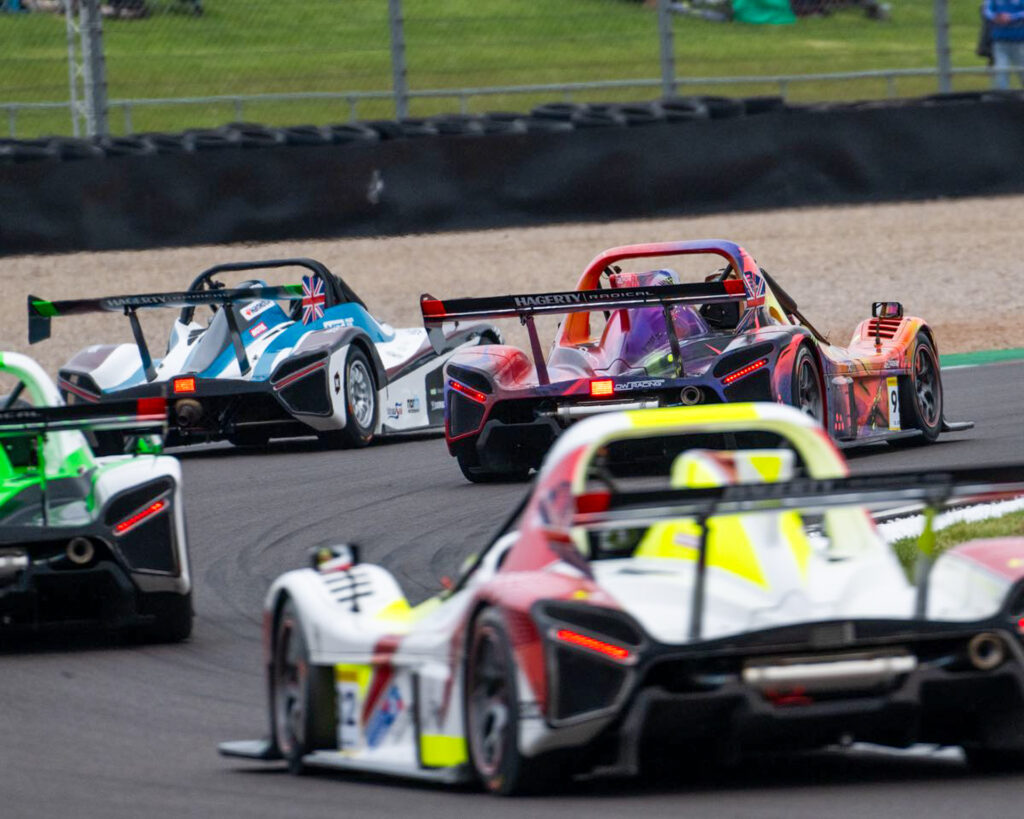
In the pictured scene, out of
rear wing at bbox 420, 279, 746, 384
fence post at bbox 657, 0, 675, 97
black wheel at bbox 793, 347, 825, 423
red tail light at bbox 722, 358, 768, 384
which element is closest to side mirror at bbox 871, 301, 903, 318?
black wheel at bbox 793, 347, 825, 423

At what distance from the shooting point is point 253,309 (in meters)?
15.8

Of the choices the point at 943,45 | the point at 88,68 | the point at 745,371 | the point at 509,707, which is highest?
the point at 943,45

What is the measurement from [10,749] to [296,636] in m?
1.14

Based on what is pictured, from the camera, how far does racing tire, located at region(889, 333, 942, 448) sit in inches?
536

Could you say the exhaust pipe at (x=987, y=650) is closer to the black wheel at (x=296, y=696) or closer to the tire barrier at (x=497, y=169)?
the black wheel at (x=296, y=696)

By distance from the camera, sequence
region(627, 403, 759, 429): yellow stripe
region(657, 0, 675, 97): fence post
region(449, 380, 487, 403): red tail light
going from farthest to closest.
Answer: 1. region(657, 0, 675, 97): fence post
2. region(449, 380, 487, 403): red tail light
3. region(627, 403, 759, 429): yellow stripe

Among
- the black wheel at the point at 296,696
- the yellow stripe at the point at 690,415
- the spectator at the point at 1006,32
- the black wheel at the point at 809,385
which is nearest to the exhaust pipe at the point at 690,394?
the black wheel at the point at 809,385

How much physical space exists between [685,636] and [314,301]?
10900 mm

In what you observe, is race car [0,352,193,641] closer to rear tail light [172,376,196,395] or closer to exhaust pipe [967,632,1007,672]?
exhaust pipe [967,632,1007,672]

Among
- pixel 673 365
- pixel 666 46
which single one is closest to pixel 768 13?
pixel 666 46

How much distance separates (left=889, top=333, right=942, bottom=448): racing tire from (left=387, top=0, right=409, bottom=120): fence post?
9.08m

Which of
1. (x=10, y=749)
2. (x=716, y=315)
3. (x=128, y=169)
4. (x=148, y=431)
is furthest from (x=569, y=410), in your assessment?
(x=128, y=169)

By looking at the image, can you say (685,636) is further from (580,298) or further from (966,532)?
(580,298)

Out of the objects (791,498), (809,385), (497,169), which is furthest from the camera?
(497,169)
